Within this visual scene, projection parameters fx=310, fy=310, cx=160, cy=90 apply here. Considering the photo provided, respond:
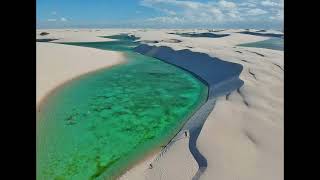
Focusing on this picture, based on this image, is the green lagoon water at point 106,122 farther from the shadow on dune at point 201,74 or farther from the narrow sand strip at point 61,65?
the narrow sand strip at point 61,65

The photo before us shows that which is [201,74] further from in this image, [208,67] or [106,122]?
[106,122]

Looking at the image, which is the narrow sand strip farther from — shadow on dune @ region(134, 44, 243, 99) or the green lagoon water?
shadow on dune @ region(134, 44, 243, 99)

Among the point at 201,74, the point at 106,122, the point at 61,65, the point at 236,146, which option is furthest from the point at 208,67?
the point at 236,146

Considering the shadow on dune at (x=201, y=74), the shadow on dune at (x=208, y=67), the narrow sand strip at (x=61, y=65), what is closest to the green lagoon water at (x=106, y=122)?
the shadow on dune at (x=201, y=74)
